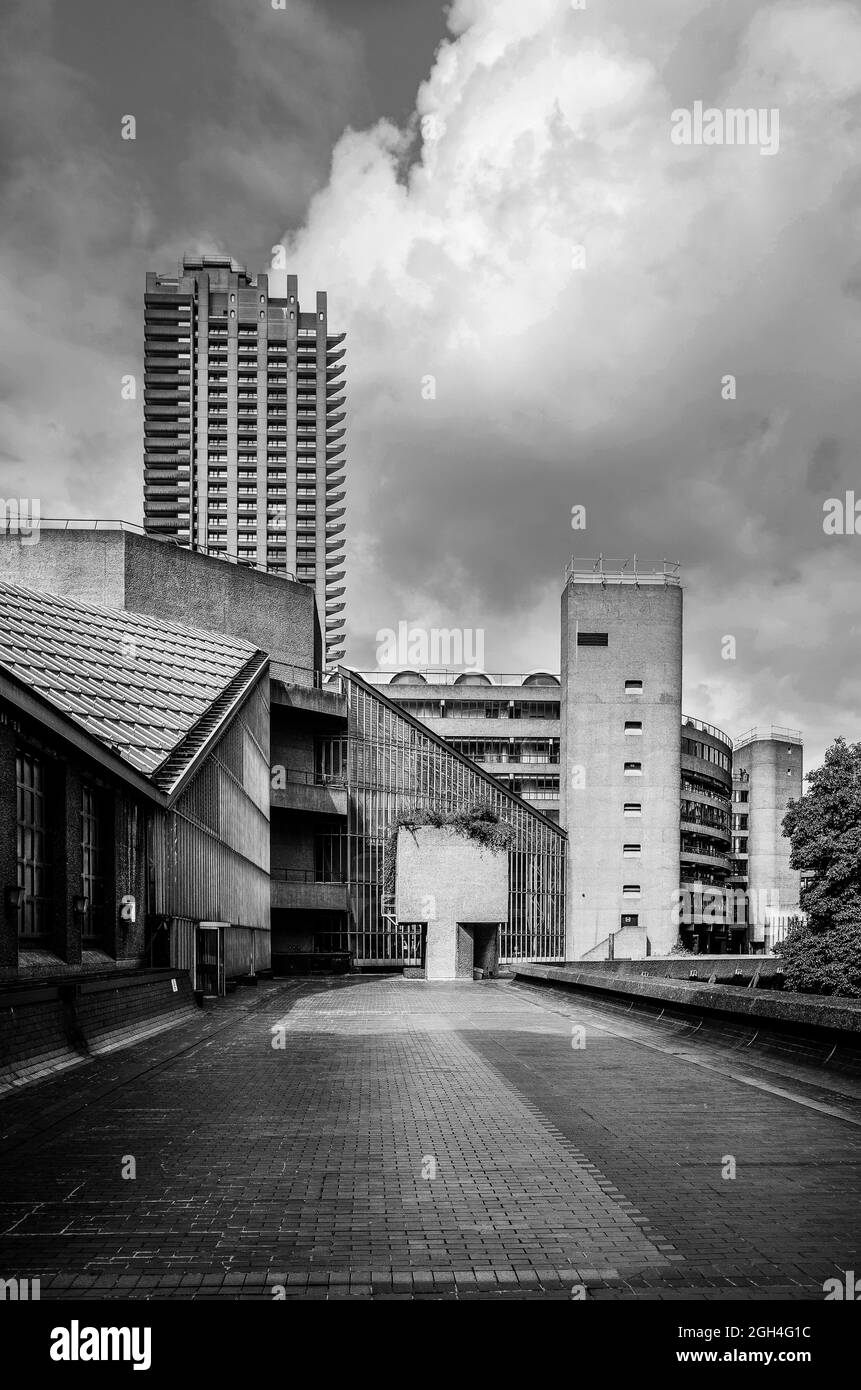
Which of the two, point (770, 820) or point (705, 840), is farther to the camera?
point (770, 820)

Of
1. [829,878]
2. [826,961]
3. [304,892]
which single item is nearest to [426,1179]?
[826,961]

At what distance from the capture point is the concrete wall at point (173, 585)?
55.3m

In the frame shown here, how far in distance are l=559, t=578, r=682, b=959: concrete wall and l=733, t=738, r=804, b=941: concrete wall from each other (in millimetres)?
40442

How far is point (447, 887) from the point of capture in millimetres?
36875

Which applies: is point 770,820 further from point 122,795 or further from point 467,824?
point 122,795

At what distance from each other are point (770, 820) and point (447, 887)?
8793 centimetres

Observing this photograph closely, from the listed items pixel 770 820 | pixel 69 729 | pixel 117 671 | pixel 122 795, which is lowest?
pixel 770 820

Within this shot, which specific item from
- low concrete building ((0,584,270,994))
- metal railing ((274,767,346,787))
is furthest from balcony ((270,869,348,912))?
low concrete building ((0,584,270,994))

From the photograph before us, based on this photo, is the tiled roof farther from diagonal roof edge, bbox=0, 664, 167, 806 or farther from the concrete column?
the concrete column

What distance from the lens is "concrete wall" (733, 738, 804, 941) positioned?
384ft

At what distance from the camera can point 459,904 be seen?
3703 centimetres

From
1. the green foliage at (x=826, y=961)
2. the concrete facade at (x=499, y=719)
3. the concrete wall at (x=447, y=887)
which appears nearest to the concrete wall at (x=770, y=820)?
the concrete facade at (x=499, y=719)

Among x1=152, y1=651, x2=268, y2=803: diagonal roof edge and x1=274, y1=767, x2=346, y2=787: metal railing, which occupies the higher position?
x1=152, y1=651, x2=268, y2=803: diagonal roof edge
